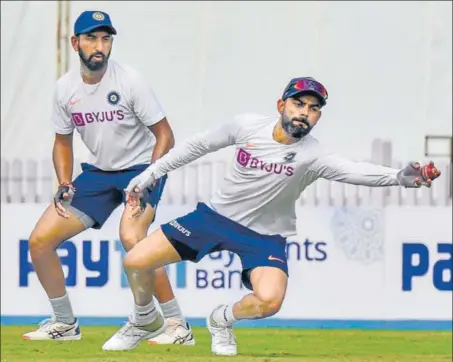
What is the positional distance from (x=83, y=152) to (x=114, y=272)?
447 cm

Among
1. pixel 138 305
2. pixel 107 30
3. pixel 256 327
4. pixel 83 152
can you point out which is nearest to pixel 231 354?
pixel 138 305

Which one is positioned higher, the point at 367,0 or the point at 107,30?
the point at 367,0

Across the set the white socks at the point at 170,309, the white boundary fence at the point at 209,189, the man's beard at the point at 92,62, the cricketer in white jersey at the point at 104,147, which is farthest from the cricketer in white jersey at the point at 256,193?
the white boundary fence at the point at 209,189

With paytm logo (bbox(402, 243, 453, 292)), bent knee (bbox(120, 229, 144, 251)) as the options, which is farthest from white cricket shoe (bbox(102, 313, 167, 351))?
paytm logo (bbox(402, 243, 453, 292))

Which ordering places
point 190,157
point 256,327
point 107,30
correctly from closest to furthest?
point 190,157 < point 107,30 < point 256,327

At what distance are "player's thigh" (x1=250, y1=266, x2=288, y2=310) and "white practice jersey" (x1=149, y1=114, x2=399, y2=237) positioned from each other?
27 cm

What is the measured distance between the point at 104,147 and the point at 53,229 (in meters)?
0.70

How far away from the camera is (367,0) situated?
2109 centimetres

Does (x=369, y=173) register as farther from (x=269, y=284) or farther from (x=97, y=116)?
(x=97, y=116)

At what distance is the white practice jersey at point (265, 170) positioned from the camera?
1013 centimetres

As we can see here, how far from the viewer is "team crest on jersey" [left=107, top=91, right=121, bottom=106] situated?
36.9ft

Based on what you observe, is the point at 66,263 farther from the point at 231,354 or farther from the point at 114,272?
the point at 231,354

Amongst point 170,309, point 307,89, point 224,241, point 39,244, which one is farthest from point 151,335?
point 307,89

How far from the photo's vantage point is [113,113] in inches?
443
